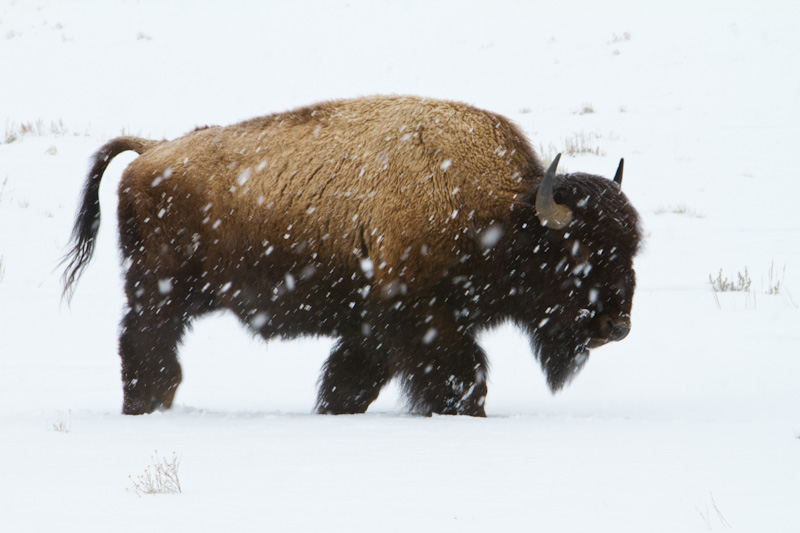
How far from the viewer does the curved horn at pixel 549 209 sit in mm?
3994

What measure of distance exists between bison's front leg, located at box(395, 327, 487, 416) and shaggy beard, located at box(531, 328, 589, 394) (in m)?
0.46

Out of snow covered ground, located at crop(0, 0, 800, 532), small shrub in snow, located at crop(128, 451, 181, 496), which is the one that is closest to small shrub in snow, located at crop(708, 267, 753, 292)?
snow covered ground, located at crop(0, 0, 800, 532)

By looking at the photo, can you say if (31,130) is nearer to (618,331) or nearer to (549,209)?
(549,209)

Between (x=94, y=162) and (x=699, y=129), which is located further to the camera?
(x=699, y=129)

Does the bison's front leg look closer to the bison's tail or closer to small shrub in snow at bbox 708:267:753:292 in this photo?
the bison's tail

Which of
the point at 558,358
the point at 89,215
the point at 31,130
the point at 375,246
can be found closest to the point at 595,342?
the point at 558,358

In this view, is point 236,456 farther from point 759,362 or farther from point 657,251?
Answer: point 657,251

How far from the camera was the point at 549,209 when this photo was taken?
4.05m

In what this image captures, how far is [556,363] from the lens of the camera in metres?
4.43

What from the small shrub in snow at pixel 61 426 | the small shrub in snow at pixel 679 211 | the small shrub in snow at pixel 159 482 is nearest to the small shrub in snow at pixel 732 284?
the small shrub in snow at pixel 679 211

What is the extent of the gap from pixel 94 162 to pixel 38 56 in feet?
50.9

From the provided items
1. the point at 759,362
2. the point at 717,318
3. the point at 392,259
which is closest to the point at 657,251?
the point at 717,318

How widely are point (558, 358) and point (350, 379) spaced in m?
1.09

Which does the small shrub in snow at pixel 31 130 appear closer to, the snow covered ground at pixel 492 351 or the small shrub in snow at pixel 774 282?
the snow covered ground at pixel 492 351
